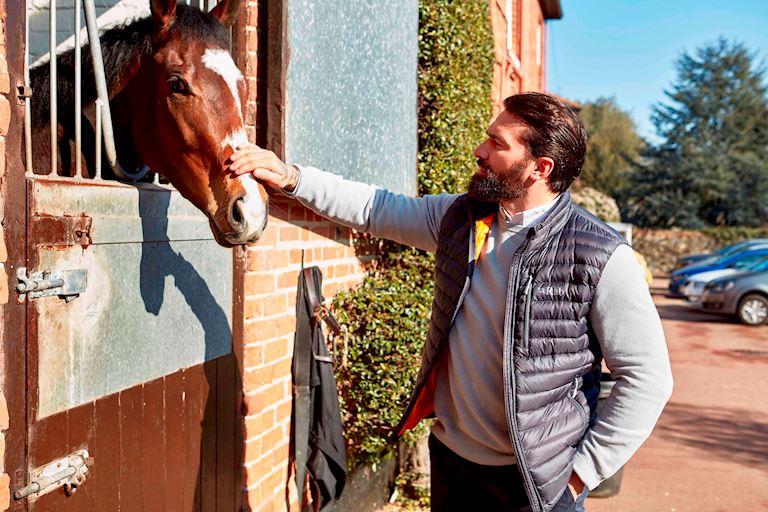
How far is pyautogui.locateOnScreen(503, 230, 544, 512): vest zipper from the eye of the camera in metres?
Answer: 2.43

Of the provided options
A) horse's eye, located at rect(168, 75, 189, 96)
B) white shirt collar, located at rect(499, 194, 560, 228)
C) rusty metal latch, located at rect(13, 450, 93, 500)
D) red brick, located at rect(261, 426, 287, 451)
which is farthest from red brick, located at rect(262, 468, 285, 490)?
horse's eye, located at rect(168, 75, 189, 96)

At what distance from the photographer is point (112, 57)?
111 inches

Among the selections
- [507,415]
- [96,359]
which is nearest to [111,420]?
[96,359]

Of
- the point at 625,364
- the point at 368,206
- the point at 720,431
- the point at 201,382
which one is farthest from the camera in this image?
the point at 720,431

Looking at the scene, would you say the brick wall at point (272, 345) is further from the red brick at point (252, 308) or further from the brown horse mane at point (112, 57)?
the brown horse mane at point (112, 57)

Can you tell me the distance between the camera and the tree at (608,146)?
4697 cm

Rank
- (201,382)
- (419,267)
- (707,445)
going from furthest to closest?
1. (707,445)
2. (419,267)
3. (201,382)

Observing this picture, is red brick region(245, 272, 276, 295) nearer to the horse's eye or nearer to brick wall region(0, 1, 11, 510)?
the horse's eye

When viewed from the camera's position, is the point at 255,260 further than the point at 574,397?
Yes

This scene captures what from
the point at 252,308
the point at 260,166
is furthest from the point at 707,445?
the point at 260,166

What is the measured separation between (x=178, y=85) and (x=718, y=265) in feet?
75.3

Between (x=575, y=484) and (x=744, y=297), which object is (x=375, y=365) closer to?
(x=575, y=484)

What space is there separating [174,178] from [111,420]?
2.92 ft

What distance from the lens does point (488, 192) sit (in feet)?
8.75
